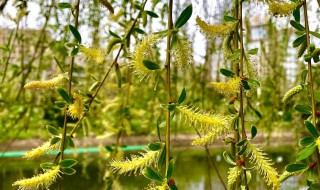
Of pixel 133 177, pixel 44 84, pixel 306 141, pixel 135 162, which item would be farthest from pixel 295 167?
pixel 133 177

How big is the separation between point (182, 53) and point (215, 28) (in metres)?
0.04

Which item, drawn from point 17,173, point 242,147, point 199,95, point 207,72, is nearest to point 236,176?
point 242,147

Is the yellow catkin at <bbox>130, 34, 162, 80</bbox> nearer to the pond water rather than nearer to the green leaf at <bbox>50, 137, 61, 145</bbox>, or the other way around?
the green leaf at <bbox>50, 137, 61, 145</bbox>

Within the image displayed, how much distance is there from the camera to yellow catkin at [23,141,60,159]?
0.37 meters

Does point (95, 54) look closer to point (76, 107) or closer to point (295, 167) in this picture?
point (76, 107)

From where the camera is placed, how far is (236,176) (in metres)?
0.35

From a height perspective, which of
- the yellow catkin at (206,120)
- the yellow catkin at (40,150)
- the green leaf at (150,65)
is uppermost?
the green leaf at (150,65)

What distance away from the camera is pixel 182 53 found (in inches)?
14.4

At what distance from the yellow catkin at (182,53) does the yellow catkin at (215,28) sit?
0.06ft

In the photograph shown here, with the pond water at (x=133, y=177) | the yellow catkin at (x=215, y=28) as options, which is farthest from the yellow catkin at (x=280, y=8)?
the pond water at (x=133, y=177)

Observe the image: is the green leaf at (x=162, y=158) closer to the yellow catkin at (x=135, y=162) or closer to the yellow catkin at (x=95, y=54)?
the yellow catkin at (x=135, y=162)

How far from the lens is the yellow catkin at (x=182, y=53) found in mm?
365

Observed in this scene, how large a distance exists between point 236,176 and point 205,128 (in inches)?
2.0

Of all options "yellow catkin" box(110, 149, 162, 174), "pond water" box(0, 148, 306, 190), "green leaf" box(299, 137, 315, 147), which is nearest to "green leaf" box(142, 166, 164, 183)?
"yellow catkin" box(110, 149, 162, 174)
